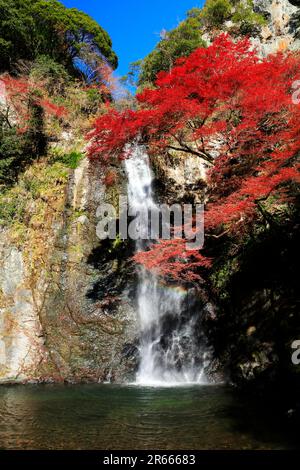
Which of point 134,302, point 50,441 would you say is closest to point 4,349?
point 134,302

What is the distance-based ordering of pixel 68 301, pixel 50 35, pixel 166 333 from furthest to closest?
pixel 50 35 → pixel 68 301 → pixel 166 333

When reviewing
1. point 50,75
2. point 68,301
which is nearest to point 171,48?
point 50,75

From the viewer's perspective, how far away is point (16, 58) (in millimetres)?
19094

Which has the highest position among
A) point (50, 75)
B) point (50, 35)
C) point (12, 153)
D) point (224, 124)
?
point (50, 35)

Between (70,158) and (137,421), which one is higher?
(70,158)

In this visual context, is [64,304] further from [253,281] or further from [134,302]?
[253,281]

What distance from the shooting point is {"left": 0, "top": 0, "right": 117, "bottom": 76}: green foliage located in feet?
60.8

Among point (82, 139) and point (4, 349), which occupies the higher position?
point (82, 139)

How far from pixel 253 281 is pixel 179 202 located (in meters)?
4.28

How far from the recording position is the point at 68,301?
432 inches

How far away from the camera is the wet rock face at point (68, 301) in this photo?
33.7ft

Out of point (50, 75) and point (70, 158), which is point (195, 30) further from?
point (70, 158)

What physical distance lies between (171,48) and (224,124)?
1573 cm

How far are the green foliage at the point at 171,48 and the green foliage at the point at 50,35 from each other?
10.1 feet
